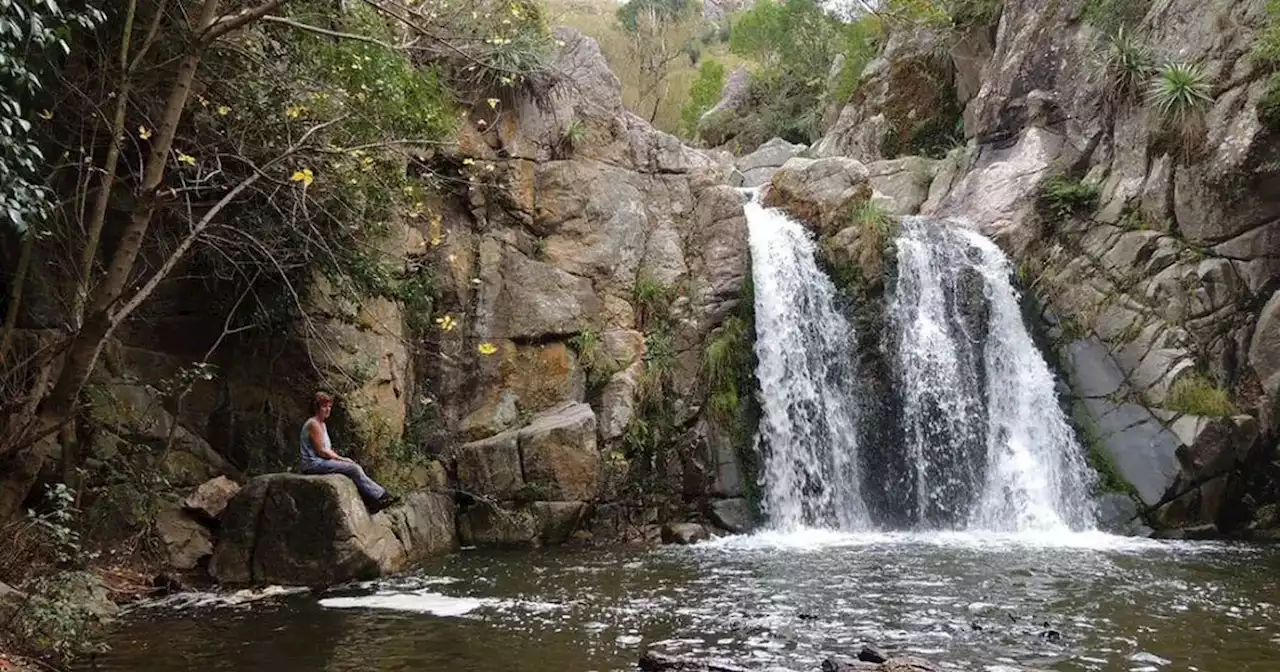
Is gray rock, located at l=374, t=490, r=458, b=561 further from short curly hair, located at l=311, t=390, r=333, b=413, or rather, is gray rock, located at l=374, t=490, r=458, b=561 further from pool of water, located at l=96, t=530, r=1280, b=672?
short curly hair, located at l=311, t=390, r=333, b=413

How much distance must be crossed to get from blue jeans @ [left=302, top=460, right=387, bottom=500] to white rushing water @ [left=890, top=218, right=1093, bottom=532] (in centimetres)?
858

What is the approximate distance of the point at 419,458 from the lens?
13.2 metres

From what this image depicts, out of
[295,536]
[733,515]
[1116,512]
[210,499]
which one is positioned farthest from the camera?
[733,515]

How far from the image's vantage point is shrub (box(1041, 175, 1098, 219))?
1772 centimetres

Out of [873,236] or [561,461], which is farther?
[873,236]

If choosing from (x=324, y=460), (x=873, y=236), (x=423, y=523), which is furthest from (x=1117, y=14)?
(x=324, y=460)

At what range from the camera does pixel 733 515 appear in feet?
47.1

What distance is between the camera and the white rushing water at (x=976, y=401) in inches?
580

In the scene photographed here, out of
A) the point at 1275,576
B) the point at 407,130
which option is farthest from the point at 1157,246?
the point at 407,130

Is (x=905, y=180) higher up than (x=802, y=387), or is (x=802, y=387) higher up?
(x=905, y=180)

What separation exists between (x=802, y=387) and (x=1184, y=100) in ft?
27.4

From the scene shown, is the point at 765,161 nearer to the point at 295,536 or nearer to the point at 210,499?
the point at 210,499

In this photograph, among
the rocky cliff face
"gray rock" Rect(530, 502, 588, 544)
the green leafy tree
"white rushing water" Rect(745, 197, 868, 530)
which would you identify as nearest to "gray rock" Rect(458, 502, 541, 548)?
"gray rock" Rect(530, 502, 588, 544)

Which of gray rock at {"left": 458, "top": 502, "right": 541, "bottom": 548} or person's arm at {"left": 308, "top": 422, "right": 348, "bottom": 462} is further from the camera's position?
gray rock at {"left": 458, "top": 502, "right": 541, "bottom": 548}
